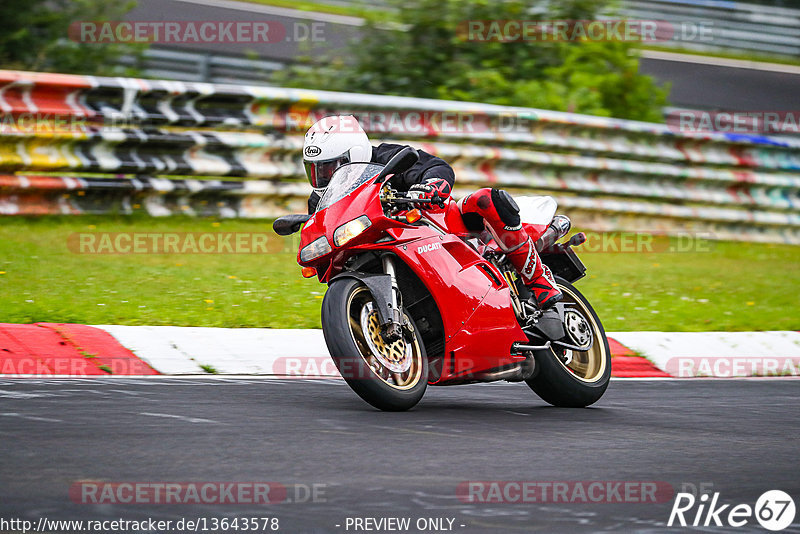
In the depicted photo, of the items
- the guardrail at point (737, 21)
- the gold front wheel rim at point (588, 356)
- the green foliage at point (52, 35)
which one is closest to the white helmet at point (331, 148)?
the gold front wheel rim at point (588, 356)

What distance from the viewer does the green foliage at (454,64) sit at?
47.8ft

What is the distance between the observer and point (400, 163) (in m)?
5.93

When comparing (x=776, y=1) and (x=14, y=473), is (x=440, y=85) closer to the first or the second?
(x=14, y=473)

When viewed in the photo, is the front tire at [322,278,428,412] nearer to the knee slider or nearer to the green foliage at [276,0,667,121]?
the knee slider

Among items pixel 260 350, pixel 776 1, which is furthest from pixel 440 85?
pixel 776 1

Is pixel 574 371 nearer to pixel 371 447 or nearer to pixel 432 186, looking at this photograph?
pixel 432 186

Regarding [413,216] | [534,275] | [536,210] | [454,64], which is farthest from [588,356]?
[454,64]

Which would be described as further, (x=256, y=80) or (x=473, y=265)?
(x=256, y=80)

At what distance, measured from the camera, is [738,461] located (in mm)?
5105

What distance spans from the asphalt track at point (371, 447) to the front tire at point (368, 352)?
12 cm

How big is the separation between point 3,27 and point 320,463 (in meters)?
11.5

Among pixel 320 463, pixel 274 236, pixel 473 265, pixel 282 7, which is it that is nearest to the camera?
pixel 320 463

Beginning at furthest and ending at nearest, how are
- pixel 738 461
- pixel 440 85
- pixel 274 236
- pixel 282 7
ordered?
1. pixel 282 7
2. pixel 440 85
3. pixel 274 236
4. pixel 738 461

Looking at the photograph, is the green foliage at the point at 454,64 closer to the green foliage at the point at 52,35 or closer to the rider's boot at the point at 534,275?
the green foliage at the point at 52,35
